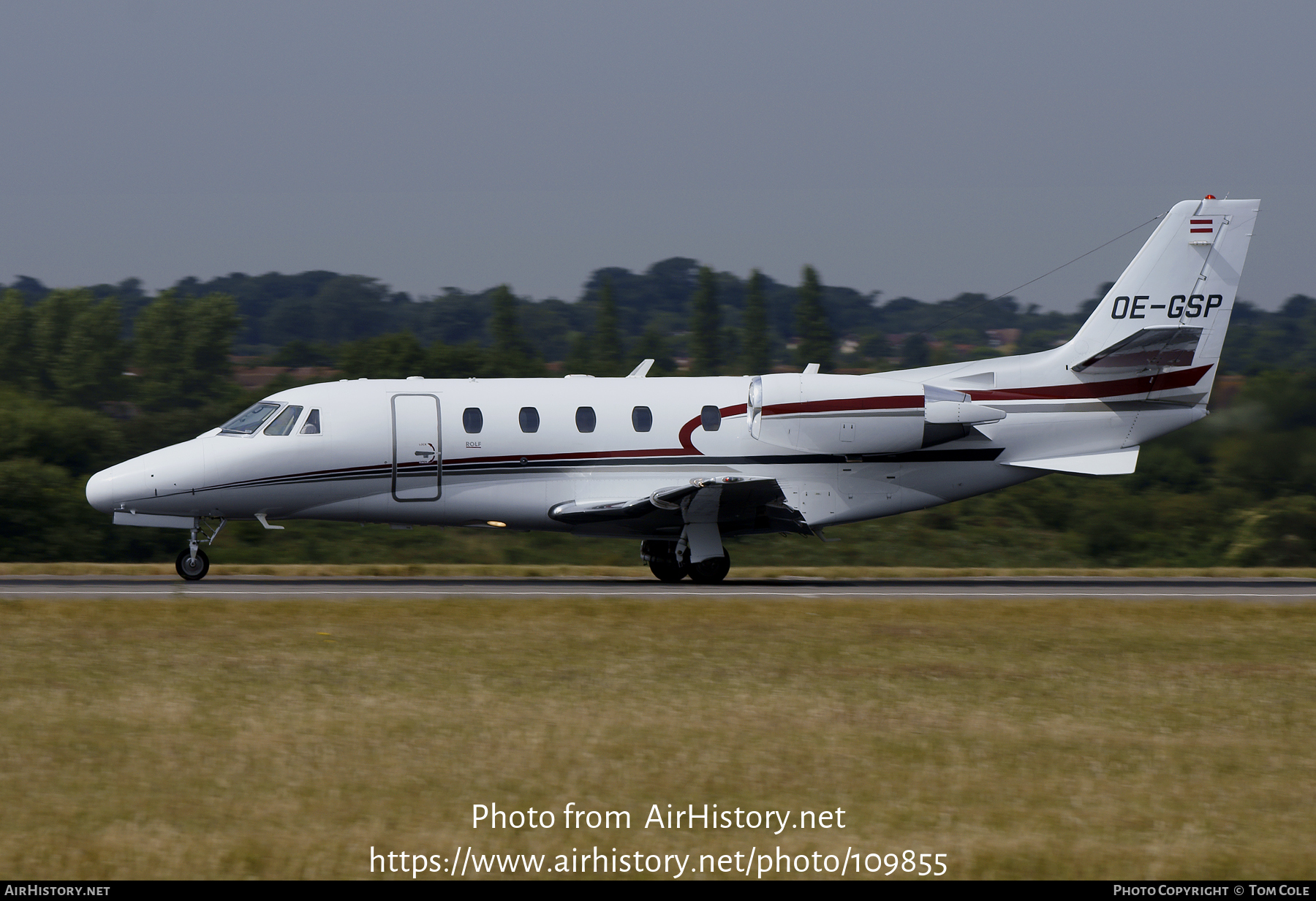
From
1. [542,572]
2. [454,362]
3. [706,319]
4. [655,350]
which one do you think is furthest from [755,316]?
[542,572]

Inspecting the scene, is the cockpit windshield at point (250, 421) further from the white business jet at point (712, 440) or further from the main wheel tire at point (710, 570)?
the main wheel tire at point (710, 570)

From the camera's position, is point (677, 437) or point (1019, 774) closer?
point (1019, 774)

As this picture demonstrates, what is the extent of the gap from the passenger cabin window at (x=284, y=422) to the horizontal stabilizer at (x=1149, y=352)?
12.2m

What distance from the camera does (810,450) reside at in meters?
21.4

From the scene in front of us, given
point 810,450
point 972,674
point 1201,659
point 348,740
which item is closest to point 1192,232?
point 810,450

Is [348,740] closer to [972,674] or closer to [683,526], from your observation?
[972,674]

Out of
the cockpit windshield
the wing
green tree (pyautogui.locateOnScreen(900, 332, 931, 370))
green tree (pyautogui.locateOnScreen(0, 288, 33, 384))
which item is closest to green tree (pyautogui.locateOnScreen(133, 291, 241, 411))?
green tree (pyautogui.locateOnScreen(0, 288, 33, 384))

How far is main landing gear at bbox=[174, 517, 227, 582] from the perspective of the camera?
2080 centimetres

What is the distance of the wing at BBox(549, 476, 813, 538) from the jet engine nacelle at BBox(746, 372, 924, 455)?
0.94 meters

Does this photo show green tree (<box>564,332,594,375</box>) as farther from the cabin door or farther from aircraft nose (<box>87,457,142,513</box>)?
aircraft nose (<box>87,457,142,513</box>)

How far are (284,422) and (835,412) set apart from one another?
27.5 feet

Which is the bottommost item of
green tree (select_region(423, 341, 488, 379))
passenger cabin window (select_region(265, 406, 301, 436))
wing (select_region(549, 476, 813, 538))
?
wing (select_region(549, 476, 813, 538))

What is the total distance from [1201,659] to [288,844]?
391 inches

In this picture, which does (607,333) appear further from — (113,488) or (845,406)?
(113,488)
